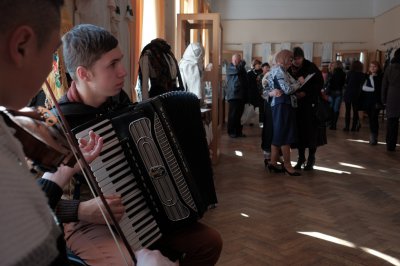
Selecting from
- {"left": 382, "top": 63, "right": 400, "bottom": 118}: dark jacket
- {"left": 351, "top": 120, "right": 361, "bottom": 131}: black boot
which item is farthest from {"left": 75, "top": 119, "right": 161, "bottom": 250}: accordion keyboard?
{"left": 351, "top": 120, "right": 361, "bottom": 131}: black boot

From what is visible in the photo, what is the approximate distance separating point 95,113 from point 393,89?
5097 millimetres

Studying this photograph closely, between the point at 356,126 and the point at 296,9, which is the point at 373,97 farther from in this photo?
the point at 296,9

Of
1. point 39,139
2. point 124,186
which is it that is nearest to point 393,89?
point 124,186

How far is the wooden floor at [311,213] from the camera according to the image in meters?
2.67

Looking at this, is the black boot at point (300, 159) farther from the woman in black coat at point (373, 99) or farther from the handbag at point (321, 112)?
the woman in black coat at point (373, 99)

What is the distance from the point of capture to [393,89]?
5.64 m

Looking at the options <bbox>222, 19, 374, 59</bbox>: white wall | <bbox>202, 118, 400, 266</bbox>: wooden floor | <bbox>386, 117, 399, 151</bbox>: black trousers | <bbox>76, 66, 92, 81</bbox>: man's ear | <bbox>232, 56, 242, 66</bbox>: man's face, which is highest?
<bbox>222, 19, 374, 59</bbox>: white wall

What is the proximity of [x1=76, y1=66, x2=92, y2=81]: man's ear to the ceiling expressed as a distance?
38.1ft

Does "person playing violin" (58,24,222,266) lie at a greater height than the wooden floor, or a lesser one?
greater

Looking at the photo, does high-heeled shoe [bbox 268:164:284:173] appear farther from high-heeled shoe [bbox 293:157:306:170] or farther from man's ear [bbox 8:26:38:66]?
man's ear [bbox 8:26:38:66]

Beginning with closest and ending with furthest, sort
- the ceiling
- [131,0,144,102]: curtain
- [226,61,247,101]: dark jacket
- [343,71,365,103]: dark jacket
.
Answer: [131,0,144,102]: curtain
[226,61,247,101]: dark jacket
[343,71,365,103]: dark jacket
the ceiling

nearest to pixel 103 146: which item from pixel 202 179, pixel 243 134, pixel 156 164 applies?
pixel 156 164

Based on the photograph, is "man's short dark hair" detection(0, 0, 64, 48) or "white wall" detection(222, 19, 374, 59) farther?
"white wall" detection(222, 19, 374, 59)

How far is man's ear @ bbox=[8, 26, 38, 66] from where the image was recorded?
0.58m
